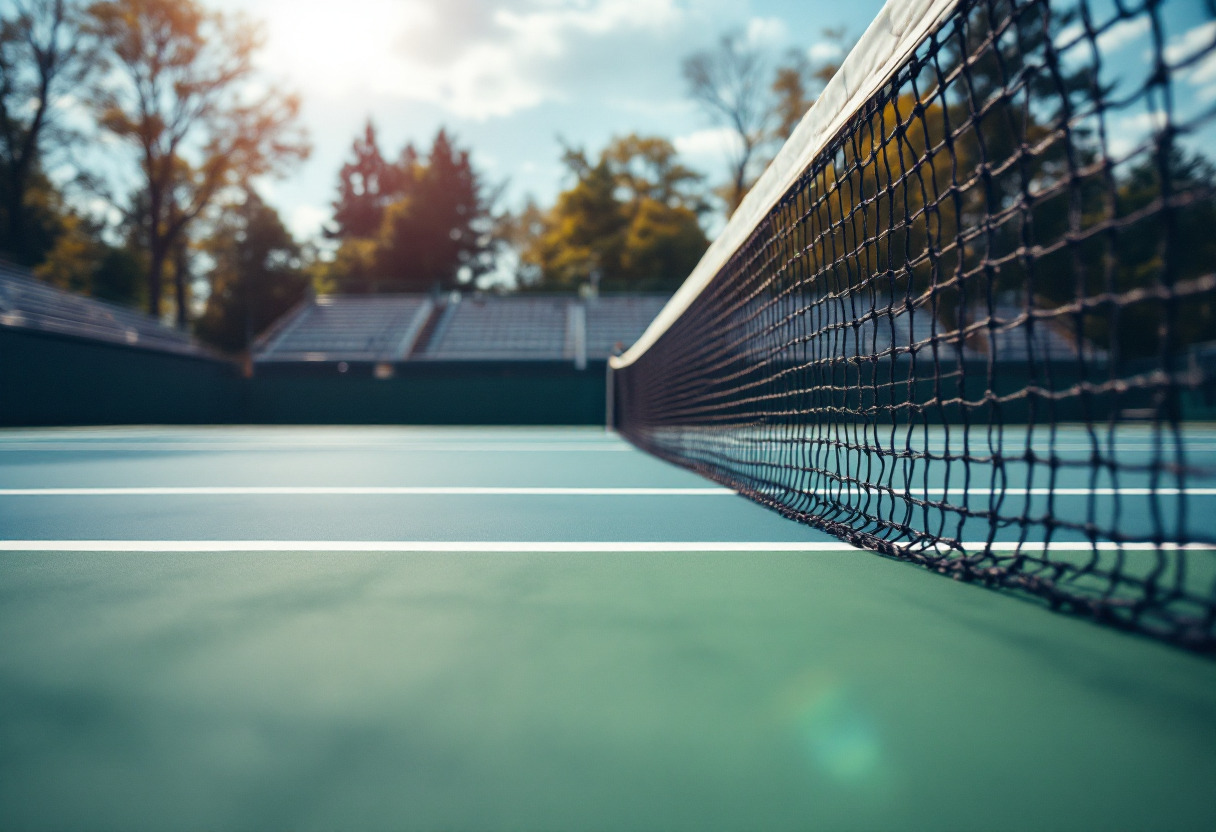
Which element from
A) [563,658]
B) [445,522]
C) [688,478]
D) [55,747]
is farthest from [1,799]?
[688,478]

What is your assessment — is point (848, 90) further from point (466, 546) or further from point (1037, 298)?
point (466, 546)

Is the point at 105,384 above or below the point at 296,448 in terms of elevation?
above

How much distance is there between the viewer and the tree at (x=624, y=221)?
2138 centimetres

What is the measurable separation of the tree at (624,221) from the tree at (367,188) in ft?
35.6

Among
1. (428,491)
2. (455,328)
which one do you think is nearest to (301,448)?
(428,491)

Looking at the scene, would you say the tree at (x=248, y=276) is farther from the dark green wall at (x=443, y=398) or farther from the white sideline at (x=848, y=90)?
the white sideline at (x=848, y=90)

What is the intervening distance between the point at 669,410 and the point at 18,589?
4752 millimetres

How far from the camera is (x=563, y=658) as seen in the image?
87cm

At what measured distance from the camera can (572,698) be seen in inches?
30.0

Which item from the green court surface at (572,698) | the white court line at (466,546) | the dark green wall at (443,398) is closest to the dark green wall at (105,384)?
the dark green wall at (443,398)

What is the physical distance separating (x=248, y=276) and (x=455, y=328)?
40.8ft

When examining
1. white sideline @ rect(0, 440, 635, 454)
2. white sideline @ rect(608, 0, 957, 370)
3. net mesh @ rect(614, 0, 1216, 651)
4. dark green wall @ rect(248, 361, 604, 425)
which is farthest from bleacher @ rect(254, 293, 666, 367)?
net mesh @ rect(614, 0, 1216, 651)

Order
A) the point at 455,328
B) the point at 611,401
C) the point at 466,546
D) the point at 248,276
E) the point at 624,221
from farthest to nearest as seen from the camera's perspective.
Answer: the point at 248,276, the point at 624,221, the point at 455,328, the point at 611,401, the point at 466,546

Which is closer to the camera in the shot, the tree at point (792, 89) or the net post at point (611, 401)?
the net post at point (611, 401)
